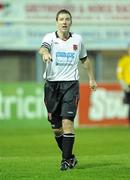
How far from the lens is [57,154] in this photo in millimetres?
14328

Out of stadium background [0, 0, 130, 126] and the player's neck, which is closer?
the player's neck

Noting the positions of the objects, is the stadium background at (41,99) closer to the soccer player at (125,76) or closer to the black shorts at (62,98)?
the black shorts at (62,98)

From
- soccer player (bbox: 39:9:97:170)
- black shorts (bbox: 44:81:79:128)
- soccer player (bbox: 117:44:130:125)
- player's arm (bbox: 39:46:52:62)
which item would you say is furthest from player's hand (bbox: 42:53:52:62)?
soccer player (bbox: 117:44:130:125)

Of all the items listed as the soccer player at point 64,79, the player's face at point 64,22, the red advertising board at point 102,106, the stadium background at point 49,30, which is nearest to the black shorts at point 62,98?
the soccer player at point 64,79

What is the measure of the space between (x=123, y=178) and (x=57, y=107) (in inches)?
66.6

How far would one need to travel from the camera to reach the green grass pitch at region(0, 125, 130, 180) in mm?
10461

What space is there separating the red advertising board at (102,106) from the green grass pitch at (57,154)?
41.1 inches

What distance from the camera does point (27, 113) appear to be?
23234 millimetres

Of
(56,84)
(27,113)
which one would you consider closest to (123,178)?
(56,84)

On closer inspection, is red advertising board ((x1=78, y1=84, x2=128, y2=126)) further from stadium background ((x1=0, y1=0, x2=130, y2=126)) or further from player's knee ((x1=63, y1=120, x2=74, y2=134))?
player's knee ((x1=63, y1=120, x2=74, y2=134))

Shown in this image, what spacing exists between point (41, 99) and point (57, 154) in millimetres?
8934

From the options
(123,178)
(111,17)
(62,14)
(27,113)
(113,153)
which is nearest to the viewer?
(123,178)

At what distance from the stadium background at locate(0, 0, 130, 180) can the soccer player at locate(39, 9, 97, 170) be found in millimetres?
466

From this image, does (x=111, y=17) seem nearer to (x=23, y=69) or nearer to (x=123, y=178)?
(x=23, y=69)
